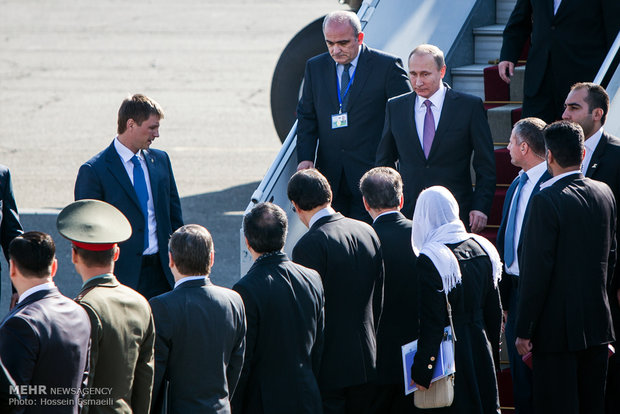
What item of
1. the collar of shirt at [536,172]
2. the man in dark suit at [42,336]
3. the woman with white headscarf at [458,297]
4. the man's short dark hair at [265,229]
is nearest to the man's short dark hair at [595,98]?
the collar of shirt at [536,172]

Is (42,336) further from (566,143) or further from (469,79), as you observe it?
(469,79)

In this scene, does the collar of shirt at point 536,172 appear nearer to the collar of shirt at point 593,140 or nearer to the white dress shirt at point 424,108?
the collar of shirt at point 593,140

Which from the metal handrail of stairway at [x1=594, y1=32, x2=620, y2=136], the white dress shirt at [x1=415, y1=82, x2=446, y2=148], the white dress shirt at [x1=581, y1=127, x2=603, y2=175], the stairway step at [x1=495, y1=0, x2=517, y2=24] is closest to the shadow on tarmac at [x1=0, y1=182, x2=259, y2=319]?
the white dress shirt at [x1=415, y1=82, x2=446, y2=148]

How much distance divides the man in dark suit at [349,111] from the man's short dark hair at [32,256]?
8.90 ft

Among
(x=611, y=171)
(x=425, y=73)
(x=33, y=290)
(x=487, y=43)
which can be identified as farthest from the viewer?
(x=487, y=43)

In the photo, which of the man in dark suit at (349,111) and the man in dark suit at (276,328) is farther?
the man in dark suit at (349,111)

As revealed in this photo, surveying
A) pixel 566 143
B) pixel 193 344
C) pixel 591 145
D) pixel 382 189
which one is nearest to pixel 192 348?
pixel 193 344

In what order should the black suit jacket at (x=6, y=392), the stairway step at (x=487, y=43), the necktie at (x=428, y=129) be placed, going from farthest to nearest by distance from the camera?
1. the stairway step at (x=487, y=43)
2. the necktie at (x=428, y=129)
3. the black suit jacket at (x=6, y=392)

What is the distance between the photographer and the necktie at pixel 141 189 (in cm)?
554

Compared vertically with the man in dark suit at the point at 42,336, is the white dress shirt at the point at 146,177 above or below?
above

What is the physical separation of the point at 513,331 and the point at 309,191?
1.44m

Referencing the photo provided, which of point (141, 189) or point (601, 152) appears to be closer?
point (601, 152)

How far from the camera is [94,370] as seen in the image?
3.74m

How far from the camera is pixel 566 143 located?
15.4 feet
